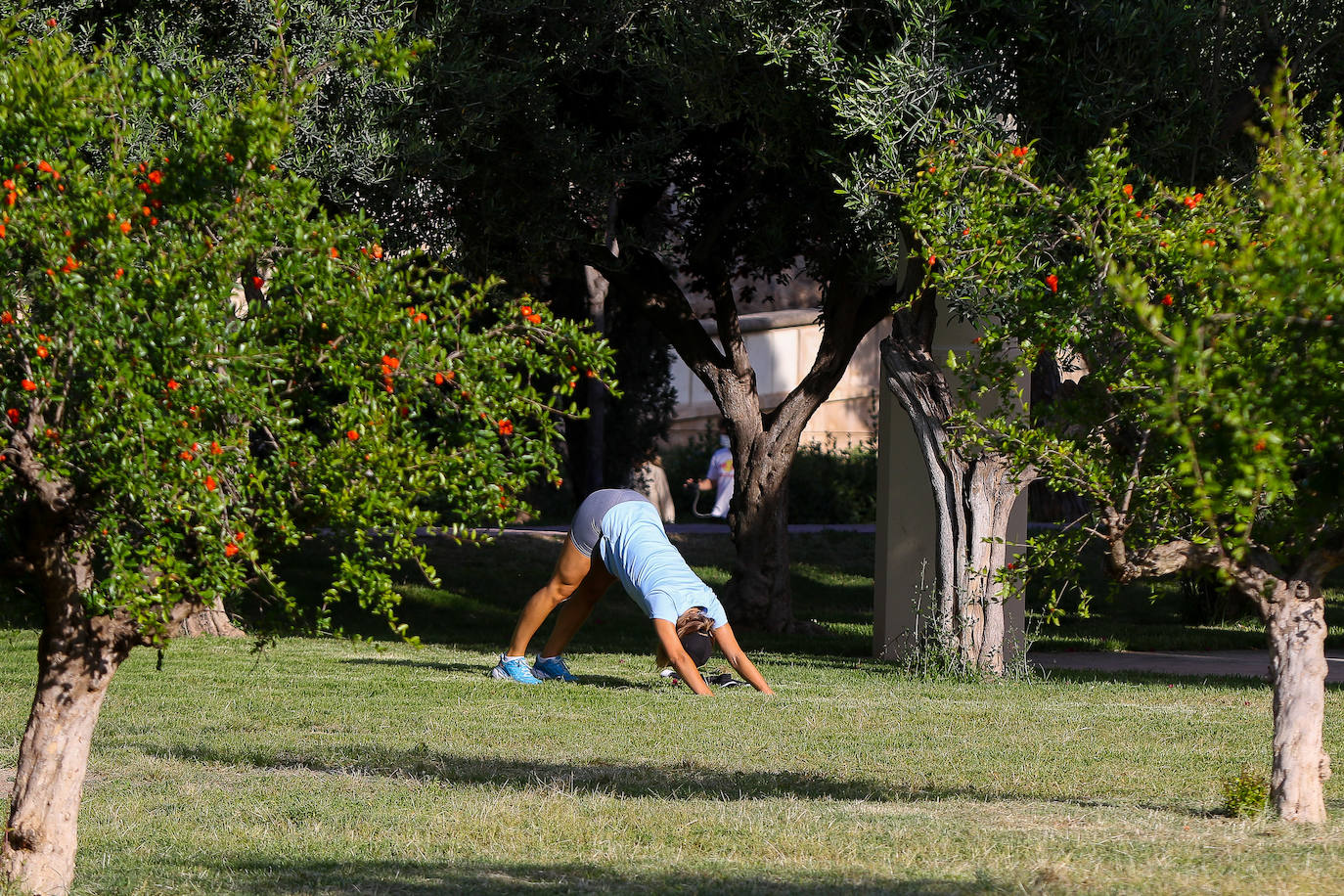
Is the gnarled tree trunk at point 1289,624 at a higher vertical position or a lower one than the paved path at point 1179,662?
higher

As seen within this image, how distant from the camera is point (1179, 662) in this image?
1224cm

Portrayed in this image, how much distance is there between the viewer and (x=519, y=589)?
55.2 ft

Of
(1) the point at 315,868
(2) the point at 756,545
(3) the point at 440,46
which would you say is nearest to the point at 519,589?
(2) the point at 756,545

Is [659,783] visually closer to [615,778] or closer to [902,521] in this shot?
[615,778]

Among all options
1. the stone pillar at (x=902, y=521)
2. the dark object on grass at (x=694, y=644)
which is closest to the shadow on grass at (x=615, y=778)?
the dark object on grass at (x=694, y=644)

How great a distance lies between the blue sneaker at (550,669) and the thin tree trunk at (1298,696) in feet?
17.1

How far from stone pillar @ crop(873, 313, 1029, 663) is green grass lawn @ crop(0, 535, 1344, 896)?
2.07 ft

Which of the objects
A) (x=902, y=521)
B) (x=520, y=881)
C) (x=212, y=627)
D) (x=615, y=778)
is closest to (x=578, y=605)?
(x=902, y=521)

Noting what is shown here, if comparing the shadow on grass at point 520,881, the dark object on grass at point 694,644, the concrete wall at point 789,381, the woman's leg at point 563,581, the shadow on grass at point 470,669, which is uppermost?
the concrete wall at point 789,381

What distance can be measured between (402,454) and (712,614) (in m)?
4.76

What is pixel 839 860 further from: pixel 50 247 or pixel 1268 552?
pixel 50 247

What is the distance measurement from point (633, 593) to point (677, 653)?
1.65 feet

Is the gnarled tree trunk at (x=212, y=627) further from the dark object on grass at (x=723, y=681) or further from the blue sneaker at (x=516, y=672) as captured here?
the dark object on grass at (x=723, y=681)

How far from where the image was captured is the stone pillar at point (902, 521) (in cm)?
1151
